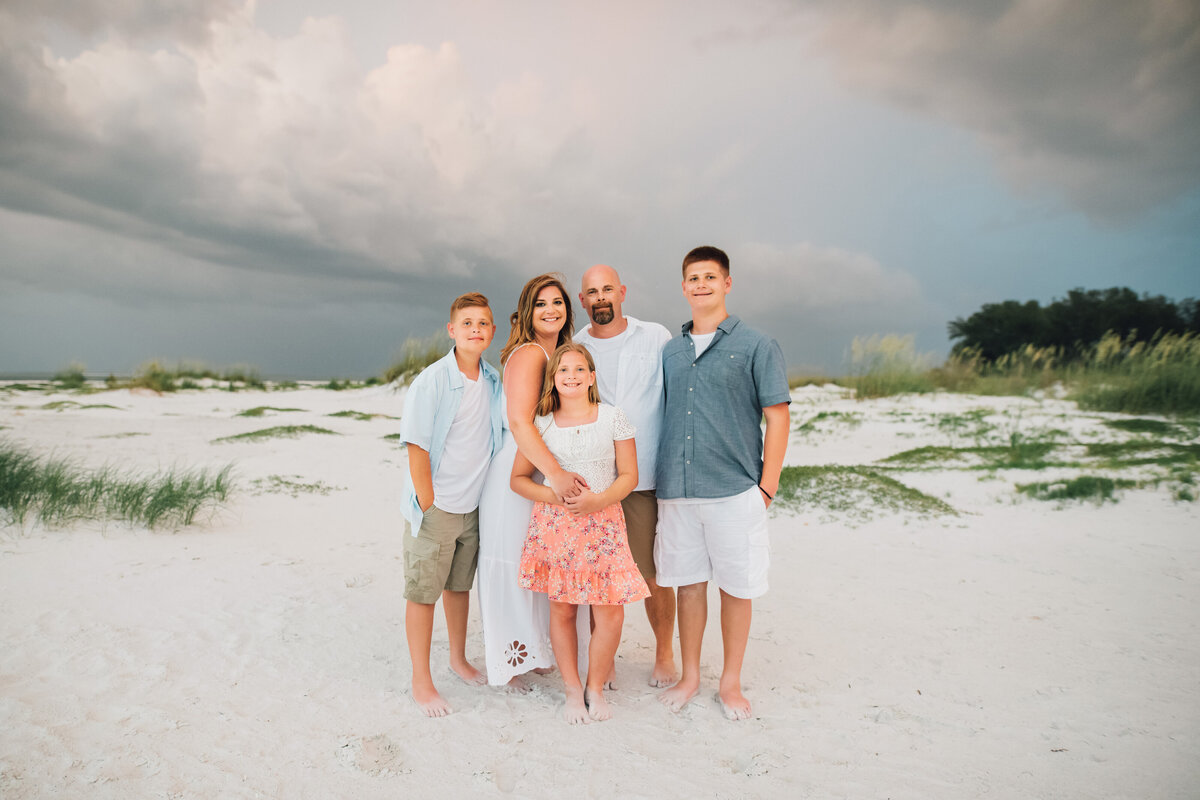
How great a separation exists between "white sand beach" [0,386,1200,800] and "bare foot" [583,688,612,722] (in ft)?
0.22

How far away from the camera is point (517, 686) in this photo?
3.44m

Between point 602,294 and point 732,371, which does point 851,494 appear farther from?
point 602,294

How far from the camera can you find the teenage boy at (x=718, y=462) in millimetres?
3113

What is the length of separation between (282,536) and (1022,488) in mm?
7484

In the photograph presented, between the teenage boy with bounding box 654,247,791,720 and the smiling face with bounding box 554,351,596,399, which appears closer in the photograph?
the smiling face with bounding box 554,351,596,399

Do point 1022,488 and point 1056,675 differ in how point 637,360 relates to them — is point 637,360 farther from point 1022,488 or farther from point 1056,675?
point 1022,488

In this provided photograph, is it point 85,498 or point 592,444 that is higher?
point 592,444

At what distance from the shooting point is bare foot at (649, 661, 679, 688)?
3543 millimetres

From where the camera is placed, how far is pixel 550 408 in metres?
3.07

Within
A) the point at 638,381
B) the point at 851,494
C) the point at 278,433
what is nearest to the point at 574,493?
the point at 638,381

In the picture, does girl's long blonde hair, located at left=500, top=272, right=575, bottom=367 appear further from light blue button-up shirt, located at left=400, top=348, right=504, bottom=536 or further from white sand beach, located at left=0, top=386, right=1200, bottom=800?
white sand beach, located at left=0, top=386, right=1200, bottom=800

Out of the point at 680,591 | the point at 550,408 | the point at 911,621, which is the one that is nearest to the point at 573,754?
the point at 680,591

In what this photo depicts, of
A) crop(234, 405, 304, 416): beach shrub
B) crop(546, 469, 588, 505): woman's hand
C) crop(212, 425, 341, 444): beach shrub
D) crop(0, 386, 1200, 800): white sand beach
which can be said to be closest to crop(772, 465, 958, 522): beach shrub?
crop(0, 386, 1200, 800): white sand beach

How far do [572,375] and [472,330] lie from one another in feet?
1.78
